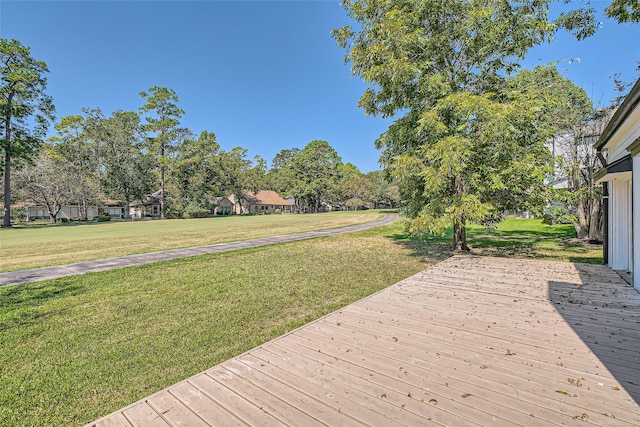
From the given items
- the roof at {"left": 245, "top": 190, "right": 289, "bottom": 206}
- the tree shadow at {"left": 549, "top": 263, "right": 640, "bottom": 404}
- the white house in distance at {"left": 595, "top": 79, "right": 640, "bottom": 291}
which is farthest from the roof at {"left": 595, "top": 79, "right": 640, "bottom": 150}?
the roof at {"left": 245, "top": 190, "right": 289, "bottom": 206}

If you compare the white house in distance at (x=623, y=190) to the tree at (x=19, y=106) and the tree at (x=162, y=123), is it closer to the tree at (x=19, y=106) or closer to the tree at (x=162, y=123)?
the tree at (x=19, y=106)

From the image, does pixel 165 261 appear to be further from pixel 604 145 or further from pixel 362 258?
pixel 604 145

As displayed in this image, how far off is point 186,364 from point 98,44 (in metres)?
23.4

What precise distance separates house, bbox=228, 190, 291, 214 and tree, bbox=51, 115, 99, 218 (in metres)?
23.1

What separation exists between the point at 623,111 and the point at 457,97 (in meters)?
3.56

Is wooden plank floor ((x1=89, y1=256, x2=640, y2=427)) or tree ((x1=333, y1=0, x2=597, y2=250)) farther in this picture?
tree ((x1=333, y1=0, x2=597, y2=250))

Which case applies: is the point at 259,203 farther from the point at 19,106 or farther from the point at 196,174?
the point at 19,106

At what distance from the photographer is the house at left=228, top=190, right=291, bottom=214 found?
58.5 metres

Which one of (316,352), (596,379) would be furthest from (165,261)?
(596,379)

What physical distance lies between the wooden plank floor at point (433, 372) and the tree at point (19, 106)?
37033mm

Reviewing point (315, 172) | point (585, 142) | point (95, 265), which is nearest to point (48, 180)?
point (95, 265)

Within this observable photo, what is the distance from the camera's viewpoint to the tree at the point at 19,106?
26.6 meters

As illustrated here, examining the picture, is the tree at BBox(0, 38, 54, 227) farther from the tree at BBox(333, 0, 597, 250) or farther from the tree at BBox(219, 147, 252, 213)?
the tree at BBox(333, 0, 597, 250)

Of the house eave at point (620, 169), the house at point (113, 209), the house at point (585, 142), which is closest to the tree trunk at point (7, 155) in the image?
the house at point (113, 209)
